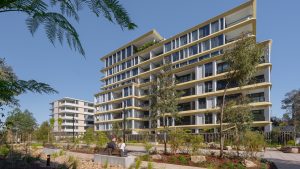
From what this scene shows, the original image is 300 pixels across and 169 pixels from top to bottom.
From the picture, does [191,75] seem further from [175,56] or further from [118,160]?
[118,160]

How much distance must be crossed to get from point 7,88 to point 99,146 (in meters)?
22.1

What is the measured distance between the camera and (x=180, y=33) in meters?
49.2

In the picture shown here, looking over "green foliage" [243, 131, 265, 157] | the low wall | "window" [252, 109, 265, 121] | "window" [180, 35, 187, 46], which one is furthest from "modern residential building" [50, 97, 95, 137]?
"green foliage" [243, 131, 265, 157]

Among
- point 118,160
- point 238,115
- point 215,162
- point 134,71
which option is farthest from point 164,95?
point 134,71

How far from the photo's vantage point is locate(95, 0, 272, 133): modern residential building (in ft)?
119

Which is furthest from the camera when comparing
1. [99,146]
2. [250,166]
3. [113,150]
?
[99,146]

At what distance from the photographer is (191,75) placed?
47.0 metres

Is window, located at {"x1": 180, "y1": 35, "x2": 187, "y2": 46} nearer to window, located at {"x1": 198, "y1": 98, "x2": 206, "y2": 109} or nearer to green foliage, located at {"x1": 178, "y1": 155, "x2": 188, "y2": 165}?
window, located at {"x1": 198, "y1": 98, "x2": 206, "y2": 109}

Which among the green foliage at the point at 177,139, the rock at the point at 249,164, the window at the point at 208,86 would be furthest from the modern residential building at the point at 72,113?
the rock at the point at 249,164

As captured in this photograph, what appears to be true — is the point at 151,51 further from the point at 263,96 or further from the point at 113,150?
the point at 113,150

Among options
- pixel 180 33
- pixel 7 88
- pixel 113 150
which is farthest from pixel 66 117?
pixel 7 88

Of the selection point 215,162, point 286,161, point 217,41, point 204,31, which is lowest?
point 286,161

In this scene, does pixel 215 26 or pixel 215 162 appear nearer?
pixel 215 162

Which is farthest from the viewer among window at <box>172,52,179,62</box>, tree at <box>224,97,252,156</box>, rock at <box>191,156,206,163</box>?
window at <box>172,52,179,62</box>
